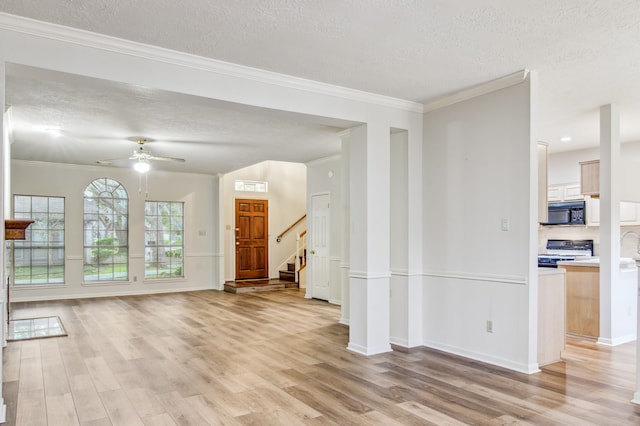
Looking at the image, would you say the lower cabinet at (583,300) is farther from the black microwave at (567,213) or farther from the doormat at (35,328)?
the doormat at (35,328)

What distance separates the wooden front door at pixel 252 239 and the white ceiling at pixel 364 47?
5.60 m

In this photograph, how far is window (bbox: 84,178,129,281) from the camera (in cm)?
920

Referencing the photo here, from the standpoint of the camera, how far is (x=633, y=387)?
3.65 metres

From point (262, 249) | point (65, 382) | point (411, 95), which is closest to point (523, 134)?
point (411, 95)

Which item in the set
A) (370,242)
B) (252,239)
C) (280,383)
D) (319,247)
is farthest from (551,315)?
(252,239)

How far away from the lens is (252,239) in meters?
11.2

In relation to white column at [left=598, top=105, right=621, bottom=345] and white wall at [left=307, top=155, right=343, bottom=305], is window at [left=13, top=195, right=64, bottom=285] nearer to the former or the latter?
white wall at [left=307, top=155, right=343, bottom=305]

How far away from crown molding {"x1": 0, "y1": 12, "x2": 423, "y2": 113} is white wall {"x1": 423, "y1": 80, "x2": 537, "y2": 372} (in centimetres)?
79

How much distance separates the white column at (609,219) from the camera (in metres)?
5.00

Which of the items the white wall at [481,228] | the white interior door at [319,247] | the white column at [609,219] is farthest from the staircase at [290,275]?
the white column at [609,219]

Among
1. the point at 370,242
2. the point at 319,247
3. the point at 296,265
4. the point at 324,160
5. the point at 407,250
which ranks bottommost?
the point at 296,265

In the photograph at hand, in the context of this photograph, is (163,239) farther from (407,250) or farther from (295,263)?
(407,250)

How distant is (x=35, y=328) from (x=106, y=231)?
3.71 metres

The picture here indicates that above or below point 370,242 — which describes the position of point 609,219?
above
